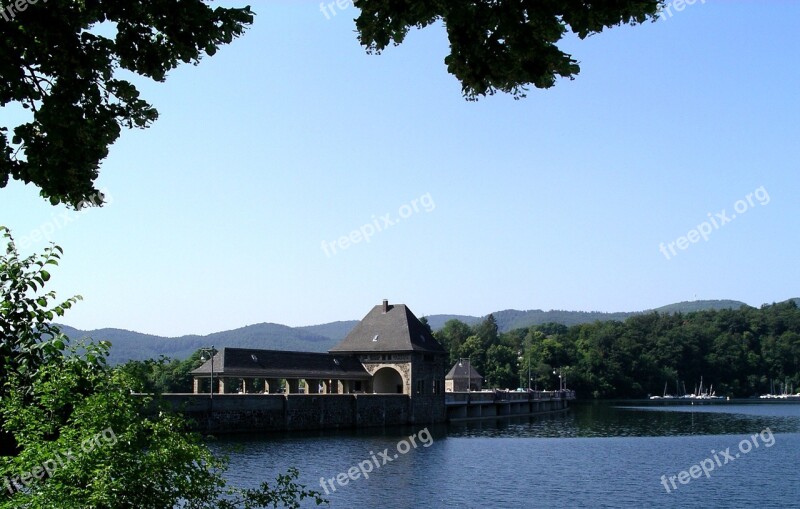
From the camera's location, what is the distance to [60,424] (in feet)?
26.6

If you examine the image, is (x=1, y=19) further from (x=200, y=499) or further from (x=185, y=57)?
(x=200, y=499)

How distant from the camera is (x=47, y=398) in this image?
7.74 meters

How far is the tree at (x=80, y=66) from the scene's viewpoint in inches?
250

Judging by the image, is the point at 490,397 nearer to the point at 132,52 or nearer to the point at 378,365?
the point at 378,365

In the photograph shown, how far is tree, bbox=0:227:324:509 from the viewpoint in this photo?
24.7 ft

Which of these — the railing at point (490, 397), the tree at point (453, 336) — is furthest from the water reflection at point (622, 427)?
the tree at point (453, 336)

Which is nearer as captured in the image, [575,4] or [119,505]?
[575,4]

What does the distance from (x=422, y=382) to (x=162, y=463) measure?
183ft

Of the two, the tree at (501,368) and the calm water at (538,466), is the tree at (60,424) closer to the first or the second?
the calm water at (538,466)

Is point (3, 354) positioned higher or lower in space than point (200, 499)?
higher

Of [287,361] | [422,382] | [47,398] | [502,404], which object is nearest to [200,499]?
[47,398]

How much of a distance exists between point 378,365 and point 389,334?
2.73 m

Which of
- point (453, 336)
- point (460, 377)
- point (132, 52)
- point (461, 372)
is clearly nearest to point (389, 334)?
point (460, 377)

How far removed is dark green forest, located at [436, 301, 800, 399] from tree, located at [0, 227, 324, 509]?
4632 inches
